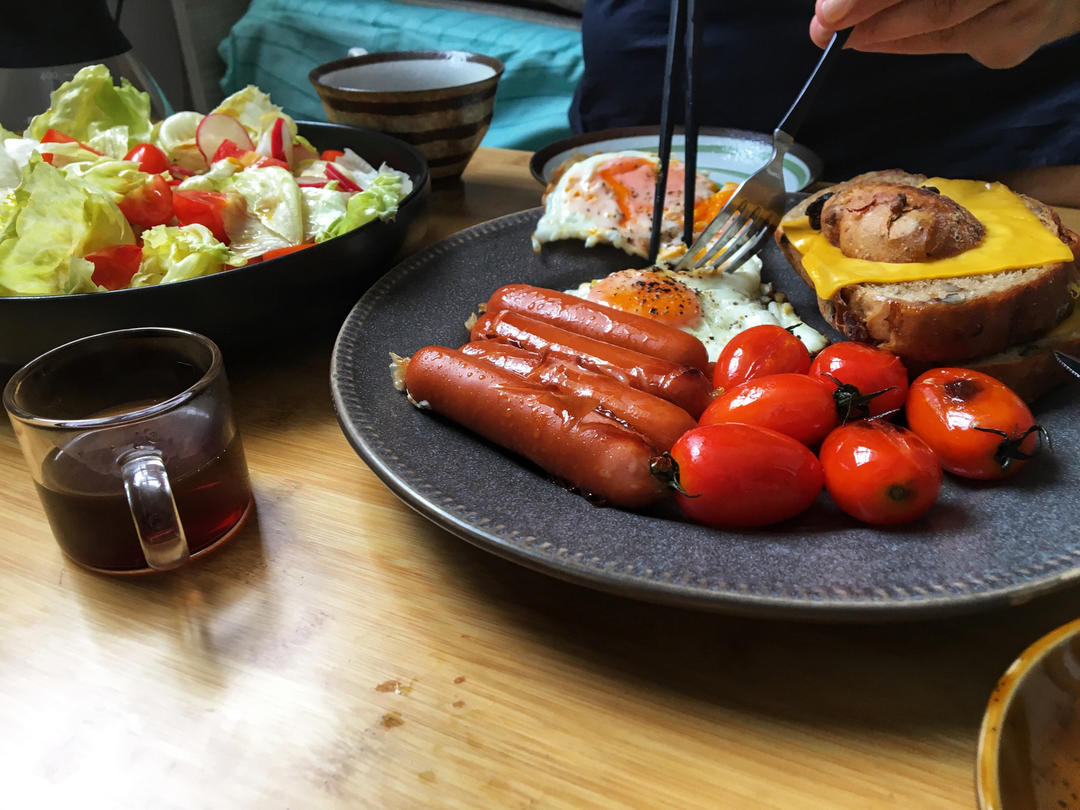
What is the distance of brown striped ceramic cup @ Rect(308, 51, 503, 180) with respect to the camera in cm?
254

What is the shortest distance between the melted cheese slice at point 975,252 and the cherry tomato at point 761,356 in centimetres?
25

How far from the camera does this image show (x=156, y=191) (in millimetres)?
2008

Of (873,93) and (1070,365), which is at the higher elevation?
(873,93)

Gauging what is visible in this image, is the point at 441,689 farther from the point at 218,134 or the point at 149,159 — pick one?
the point at 218,134

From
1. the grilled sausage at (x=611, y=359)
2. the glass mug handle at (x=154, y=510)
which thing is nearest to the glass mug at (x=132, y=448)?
the glass mug handle at (x=154, y=510)

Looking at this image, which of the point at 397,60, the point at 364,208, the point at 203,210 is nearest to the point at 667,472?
the point at 364,208

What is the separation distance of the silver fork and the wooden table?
1.10m

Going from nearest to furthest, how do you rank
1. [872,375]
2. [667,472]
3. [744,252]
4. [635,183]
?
[667,472], [872,375], [744,252], [635,183]

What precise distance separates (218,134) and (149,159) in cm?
26

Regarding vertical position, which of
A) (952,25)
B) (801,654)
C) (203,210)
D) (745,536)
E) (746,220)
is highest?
(952,25)

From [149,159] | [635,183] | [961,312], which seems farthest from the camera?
[635,183]

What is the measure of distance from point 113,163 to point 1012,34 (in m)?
2.33

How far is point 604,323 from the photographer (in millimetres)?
1671

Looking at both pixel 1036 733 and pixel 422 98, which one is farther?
pixel 422 98
